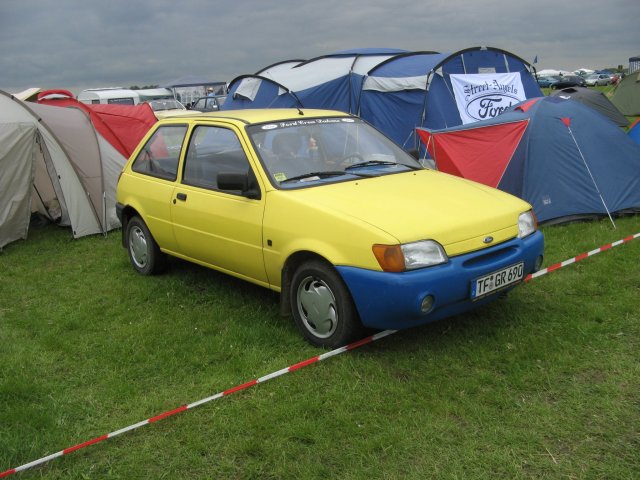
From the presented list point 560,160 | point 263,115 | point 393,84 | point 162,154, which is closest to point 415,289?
point 263,115

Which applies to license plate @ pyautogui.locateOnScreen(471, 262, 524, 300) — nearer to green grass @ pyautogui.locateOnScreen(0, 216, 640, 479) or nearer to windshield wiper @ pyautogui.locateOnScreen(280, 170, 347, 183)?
green grass @ pyautogui.locateOnScreen(0, 216, 640, 479)

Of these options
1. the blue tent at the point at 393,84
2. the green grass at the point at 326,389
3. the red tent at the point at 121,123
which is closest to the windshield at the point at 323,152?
the green grass at the point at 326,389

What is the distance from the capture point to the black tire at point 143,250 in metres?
6.19

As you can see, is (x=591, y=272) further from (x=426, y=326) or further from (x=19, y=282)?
(x=19, y=282)

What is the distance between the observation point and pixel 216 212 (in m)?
5.03

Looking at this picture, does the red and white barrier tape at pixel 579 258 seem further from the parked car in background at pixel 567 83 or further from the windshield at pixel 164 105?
the windshield at pixel 164 105

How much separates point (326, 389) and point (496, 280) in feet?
4.42

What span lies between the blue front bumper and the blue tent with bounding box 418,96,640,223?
3.86 meters

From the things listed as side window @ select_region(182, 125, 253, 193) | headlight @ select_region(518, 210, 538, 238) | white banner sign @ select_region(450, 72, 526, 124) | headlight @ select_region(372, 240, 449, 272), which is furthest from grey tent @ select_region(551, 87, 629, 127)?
headlight @ select_region(372, 240, 449, 272)

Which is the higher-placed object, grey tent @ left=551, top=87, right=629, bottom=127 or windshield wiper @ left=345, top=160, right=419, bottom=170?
windshield wiper @ left=345, top=160, right=419, bottom=170

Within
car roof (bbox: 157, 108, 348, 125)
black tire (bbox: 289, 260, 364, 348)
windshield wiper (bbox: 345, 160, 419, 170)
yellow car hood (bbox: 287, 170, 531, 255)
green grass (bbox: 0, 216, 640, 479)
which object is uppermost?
car roof (bbox: 157, 108, 348, 125)

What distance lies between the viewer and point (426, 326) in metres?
4.68

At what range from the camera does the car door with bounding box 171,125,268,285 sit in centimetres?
476

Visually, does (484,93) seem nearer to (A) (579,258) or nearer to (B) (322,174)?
(A) (579,258)
